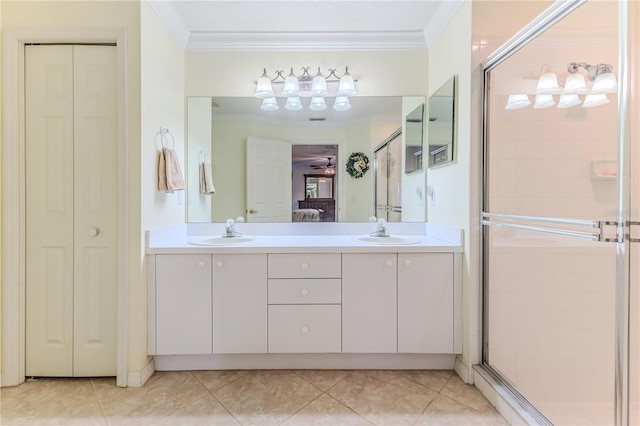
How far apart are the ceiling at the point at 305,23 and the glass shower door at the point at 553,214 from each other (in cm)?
68

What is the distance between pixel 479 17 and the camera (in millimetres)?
1848

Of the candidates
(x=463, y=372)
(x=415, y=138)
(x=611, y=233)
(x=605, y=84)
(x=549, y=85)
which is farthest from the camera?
(x=415, y=138)

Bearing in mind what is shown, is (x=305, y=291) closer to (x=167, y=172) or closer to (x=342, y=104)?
(x=167, y=172)

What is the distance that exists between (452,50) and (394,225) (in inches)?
48.4

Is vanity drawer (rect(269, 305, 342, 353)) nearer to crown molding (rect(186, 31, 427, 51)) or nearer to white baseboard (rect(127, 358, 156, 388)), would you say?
white baseboard (rect(127, 358, 156, 388))

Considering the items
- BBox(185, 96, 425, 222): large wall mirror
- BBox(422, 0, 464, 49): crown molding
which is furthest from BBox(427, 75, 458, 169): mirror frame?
BBox(422, 0, 464, 49): crown molding

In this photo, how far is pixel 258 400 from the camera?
1.73 m

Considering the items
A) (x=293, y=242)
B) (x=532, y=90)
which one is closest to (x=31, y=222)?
(x=293, y=242)

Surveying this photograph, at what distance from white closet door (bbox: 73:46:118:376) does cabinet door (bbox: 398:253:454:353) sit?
167 cm

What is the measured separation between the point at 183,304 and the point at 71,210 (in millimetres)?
827

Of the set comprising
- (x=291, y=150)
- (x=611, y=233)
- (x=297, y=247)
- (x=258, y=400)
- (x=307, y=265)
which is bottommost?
(x=258, y=400)

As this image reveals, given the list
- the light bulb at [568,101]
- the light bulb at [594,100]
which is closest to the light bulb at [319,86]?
the light bulb at [568,101]

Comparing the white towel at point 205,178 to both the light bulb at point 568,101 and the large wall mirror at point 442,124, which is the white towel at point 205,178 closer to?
the large wall mirror at point 442,124

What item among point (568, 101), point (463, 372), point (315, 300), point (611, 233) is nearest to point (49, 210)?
point (315, 300)
